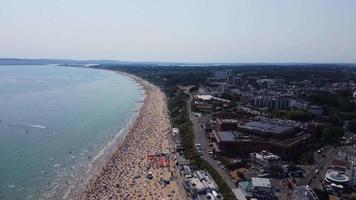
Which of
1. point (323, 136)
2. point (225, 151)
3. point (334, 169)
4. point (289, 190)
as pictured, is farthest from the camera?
point (323, 136)

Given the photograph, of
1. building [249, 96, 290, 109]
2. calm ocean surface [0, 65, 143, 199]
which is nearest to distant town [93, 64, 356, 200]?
building [249, 96, 290, 109]

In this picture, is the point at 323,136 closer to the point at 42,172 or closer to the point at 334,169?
the point at 334,169

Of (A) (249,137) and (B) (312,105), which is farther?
(B) (312,105)

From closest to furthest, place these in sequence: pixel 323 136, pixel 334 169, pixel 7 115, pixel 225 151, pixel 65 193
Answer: pixel 65 193, pixel 334 169, pixel 225 151, pixel 323 136, pixel 7 115

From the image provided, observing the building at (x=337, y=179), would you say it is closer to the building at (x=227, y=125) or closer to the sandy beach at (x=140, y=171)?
the sandy beach at (x=140, y=171)

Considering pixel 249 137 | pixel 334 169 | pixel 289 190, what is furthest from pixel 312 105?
pixel 289 190

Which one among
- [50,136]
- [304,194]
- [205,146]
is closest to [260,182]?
[304,194]

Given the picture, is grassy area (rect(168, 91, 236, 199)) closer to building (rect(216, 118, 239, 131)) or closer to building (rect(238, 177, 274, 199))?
building (rect(238, 177, 274, 199))
